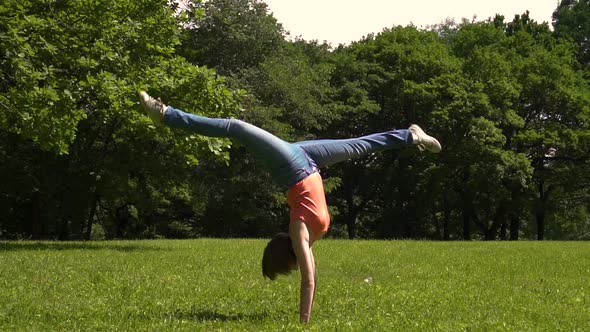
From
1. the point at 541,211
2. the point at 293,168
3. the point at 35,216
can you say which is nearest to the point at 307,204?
the point at 293,168

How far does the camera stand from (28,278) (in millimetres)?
13164

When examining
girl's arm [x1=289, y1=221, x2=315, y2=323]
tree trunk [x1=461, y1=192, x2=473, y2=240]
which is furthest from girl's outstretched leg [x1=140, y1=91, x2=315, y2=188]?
tree trunk [x1=461, y1=192, x2=473, y2=240]

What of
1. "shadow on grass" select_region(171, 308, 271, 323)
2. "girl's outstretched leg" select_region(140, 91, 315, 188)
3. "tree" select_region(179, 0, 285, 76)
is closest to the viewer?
"girl's outstretched leg" select_region(140, 91, 315, 188)

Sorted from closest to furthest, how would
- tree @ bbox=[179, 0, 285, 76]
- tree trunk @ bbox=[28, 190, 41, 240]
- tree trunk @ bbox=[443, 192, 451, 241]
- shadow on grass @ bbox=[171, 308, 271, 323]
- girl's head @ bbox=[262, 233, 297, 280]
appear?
1. girl's head @ bbox=[262, 233, 297, 280]
2. shadow on grass @ bbox=[171, 308, 271, 323]
3. tree trunk @ bbox=[28, 190, 41, 240]
4. tree @ bbox=[179, 0, 285, 76]
5. tree trunk @ bbox=[443, 192, 451, 241]

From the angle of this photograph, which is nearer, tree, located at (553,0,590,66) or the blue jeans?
the blue jeans

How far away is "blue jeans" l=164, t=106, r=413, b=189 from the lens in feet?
26.3

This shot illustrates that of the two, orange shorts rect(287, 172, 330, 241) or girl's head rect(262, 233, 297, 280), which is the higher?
orange shorts rect(287, 172, 330, 241)

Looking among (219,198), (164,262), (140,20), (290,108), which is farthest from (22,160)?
(164,262)

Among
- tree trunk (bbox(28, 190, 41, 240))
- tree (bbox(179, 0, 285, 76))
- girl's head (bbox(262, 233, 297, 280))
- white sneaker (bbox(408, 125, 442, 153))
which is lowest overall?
tree trunk (bbox(28, 190, 41, 240))

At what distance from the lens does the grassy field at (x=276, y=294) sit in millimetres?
8516

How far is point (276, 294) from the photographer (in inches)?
439

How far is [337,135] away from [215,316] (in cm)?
4677

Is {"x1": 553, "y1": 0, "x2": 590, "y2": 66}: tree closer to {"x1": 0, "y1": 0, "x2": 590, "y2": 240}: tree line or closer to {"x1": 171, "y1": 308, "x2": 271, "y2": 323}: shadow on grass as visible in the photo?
{"x1": 0, "y1": 0, "x2": 590, "y2": 240}: tree line

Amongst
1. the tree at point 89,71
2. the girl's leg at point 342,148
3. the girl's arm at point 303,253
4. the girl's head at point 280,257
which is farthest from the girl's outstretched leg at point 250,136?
the tree at point 89,71
